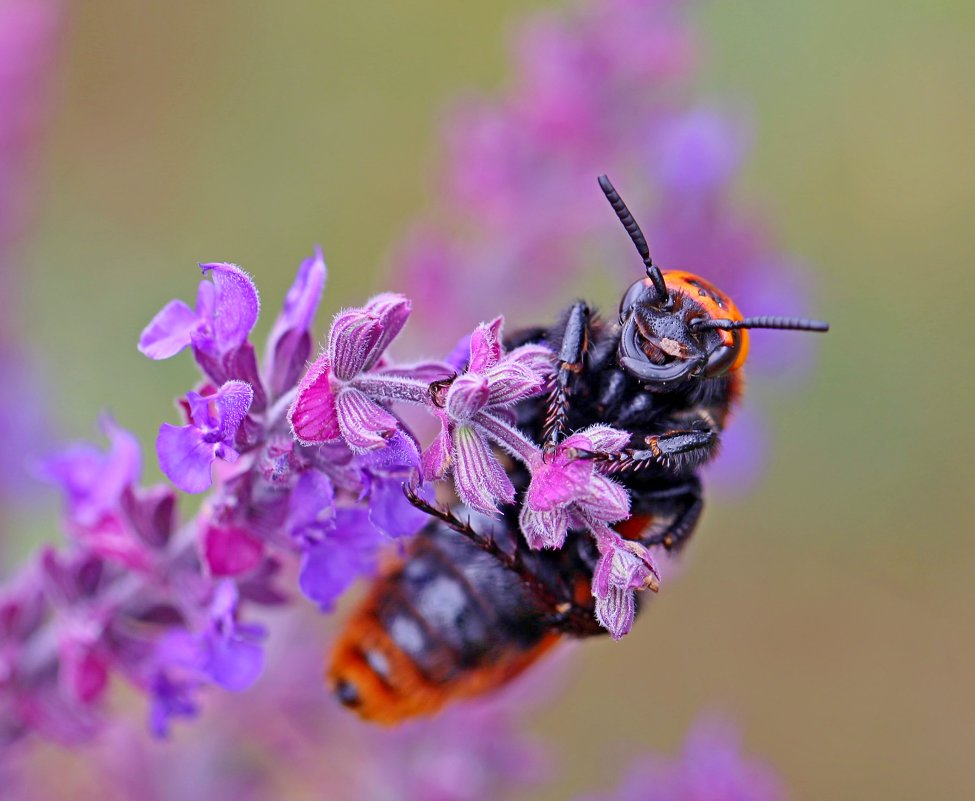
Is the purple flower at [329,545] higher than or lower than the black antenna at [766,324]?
higher

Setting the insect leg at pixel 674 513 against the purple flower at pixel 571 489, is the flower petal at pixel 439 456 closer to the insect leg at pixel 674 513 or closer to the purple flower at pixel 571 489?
the purple flower at pixel 571 489

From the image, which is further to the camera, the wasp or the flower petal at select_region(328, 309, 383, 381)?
the wasp

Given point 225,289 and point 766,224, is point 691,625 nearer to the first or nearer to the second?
point 766,224

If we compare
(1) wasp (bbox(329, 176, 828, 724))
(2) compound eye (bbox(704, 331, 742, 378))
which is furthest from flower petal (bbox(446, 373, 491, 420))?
(2) compound eye (bbox(704, 331, 742, 378))

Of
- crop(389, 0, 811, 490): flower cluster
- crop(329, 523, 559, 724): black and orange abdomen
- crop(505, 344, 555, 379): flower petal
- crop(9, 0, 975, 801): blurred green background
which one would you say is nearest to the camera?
crop(505, 344, 555, 379): flower petal

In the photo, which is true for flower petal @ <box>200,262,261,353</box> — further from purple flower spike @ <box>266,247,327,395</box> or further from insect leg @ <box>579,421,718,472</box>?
insect leg @ <box>579,421,718,472</box>

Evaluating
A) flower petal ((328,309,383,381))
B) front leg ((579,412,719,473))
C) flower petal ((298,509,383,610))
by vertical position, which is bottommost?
Answer: front leg ((579,412,719,473))

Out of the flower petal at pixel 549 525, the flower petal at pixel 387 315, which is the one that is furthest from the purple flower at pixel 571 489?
the flower petal at pixel 387 315
